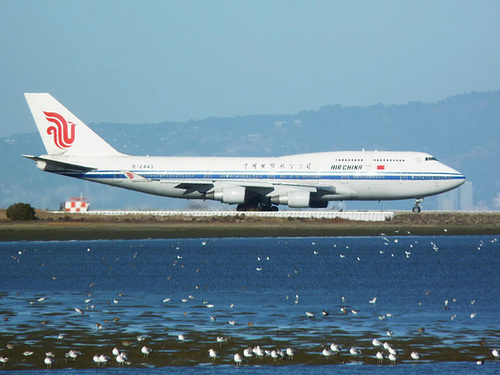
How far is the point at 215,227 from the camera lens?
2675 inches

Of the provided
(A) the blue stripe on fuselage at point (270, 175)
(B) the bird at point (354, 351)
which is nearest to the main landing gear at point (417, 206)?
(A) the blue stripe on fuselage at point (270, 175)

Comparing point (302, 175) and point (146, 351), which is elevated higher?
point (302, 175)

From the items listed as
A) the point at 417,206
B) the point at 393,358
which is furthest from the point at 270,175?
the point at 393,358

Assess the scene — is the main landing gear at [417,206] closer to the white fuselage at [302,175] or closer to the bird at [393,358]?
the white fuselage at [302,175]

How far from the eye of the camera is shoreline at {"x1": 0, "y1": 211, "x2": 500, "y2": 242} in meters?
64.1

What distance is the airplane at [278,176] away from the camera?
74188 mm

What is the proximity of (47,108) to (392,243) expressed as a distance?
115 ft

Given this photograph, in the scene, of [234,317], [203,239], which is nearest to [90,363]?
[234,317]

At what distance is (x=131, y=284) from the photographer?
38.8 metres

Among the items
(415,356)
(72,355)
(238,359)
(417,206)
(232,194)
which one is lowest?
(72,355)

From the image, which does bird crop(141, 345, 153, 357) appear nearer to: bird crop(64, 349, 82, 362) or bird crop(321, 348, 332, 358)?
bird crop(64, 349, 82, 362)

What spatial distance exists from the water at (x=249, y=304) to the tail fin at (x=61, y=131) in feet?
79.3

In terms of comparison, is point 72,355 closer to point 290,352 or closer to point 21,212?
point 290,352

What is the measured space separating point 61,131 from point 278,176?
1970 cm
